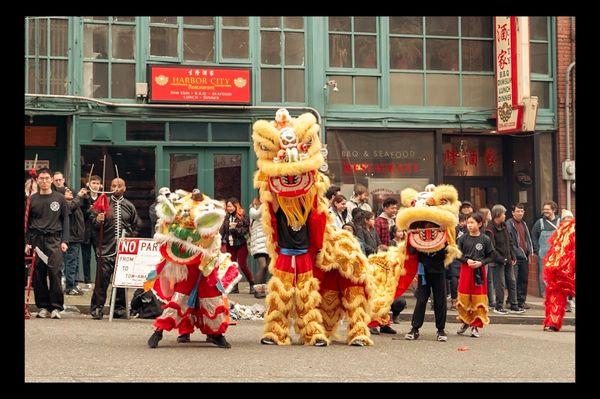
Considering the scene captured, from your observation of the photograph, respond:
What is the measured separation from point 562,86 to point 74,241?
11.2 metres

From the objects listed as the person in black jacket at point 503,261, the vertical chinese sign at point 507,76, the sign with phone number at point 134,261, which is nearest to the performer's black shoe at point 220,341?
the sign with phone number at point 134,261

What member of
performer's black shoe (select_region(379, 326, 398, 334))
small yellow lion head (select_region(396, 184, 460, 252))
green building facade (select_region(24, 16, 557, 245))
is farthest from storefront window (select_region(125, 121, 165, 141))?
small yellow lion head (select_region(396, 184, 460, 252))

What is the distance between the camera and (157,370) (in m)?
9.16

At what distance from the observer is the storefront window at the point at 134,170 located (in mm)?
19859

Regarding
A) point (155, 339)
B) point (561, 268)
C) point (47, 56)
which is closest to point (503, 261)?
point (561, 268)

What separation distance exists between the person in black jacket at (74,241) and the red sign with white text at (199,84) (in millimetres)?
3892

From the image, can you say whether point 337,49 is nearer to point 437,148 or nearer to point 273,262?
point 437,148

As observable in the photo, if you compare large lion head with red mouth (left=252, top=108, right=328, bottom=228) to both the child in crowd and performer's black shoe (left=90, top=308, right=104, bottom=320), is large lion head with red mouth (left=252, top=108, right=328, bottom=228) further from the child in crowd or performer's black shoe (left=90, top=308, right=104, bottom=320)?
performer's black shoe (left=90, top=308, right=104, bottom=320)

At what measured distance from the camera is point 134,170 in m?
20.0

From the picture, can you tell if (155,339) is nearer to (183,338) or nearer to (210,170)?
(183,338)

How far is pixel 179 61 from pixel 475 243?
27.1 feet

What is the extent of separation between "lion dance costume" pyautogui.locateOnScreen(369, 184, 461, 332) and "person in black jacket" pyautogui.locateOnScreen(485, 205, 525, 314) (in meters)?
4.36

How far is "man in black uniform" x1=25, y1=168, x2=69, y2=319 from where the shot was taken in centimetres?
1380
